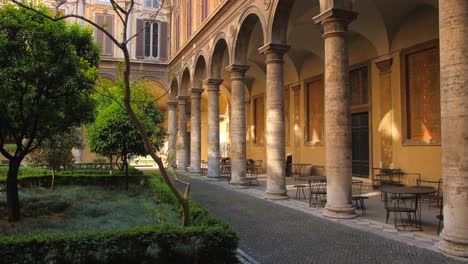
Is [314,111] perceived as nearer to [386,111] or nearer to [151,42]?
[386,111]

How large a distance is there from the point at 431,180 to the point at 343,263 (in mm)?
8179

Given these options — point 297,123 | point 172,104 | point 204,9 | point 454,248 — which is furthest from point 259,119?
point 454,248

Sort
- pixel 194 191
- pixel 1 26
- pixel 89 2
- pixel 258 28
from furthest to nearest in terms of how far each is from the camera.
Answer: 1. pixel 89 2
2. pixel 258 28
3. pixel 194 191
4. pixel 1 26

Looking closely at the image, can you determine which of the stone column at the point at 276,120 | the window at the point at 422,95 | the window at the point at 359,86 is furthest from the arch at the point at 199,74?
the window at the point at 422,95

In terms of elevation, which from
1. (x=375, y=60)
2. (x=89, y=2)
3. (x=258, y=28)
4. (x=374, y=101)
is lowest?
(x=374, y=101)

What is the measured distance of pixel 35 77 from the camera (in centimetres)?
834

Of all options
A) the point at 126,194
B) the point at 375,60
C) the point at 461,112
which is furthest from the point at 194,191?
the point at 461,112

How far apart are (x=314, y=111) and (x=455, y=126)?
13.2 m

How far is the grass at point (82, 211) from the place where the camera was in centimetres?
770

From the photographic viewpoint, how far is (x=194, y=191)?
45.0ft

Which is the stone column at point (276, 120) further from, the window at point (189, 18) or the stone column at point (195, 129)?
the window at point (189, 18)

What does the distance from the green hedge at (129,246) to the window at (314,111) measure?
13.8 m

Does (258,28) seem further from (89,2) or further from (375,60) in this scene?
(89,2)

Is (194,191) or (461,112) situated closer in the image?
(461,112)
